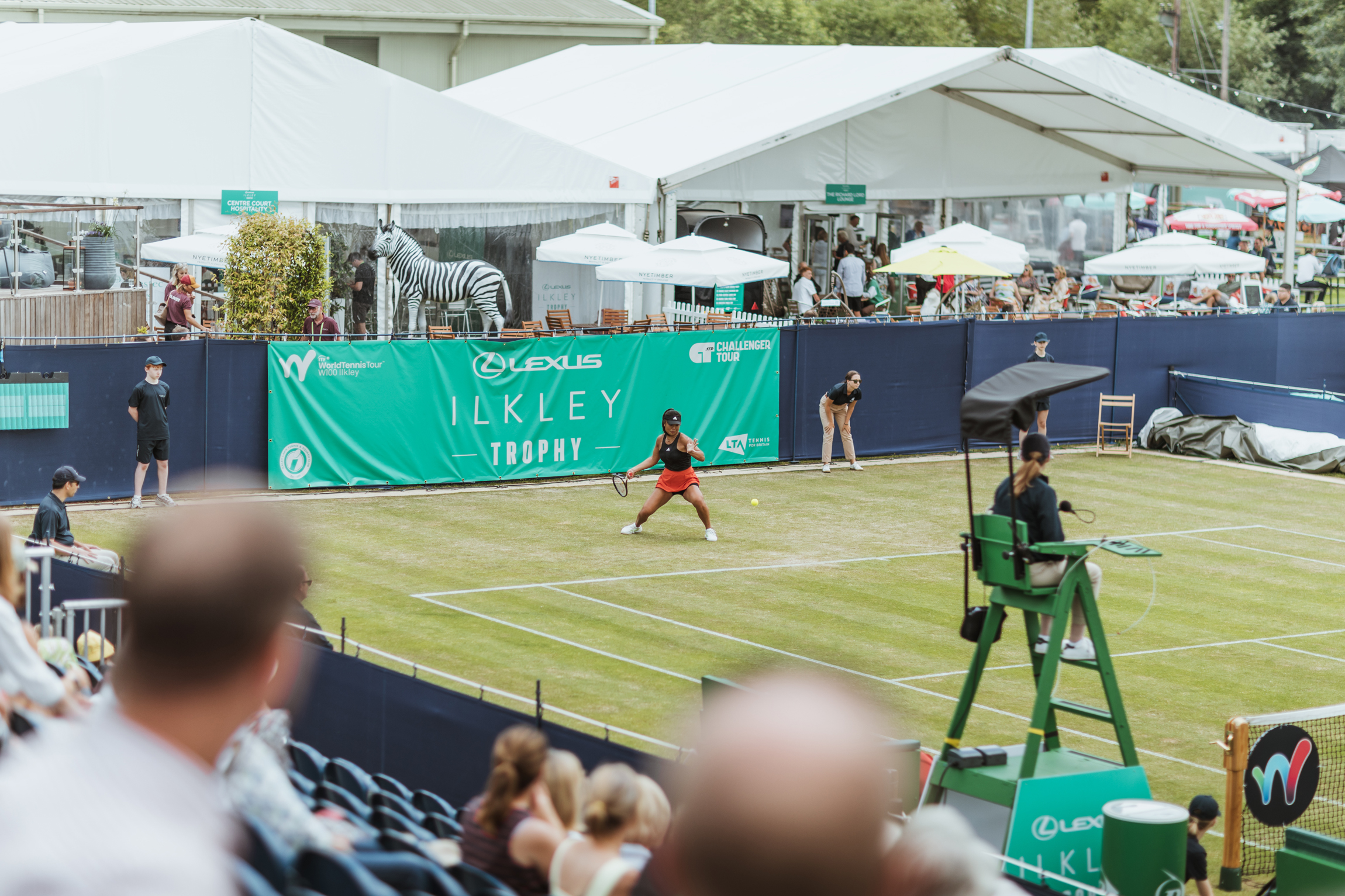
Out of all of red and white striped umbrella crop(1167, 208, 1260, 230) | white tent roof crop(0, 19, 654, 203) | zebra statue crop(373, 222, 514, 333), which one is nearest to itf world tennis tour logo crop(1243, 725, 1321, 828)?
zebra statue crop(373, 222, 514, 333)

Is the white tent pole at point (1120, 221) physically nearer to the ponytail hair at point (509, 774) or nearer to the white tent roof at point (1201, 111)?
the white tent roof at point (1201, 111)

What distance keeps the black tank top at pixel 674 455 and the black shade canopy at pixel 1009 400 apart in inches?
392

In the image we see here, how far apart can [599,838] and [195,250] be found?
2362cm

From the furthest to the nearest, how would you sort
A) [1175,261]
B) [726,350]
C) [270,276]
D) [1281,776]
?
[1175,261], [726,350], [270,276], [1281,776]

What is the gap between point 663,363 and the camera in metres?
26.8

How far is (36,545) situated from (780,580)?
8.89 m

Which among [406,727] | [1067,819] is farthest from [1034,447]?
[406,727]

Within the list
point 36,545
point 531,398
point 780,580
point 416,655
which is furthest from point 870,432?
point 36,545

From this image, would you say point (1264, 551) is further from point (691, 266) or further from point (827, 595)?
point (691, 266)

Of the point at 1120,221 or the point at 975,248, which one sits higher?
the point at 1120,221

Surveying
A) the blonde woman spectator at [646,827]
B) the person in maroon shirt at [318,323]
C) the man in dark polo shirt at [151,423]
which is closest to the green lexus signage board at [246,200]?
the person in maroon shirt at [318,323]

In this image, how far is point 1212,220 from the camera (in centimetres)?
5162

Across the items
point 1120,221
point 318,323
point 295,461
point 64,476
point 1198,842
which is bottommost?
point 1198,842

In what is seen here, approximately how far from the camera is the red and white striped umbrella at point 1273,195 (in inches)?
2345
